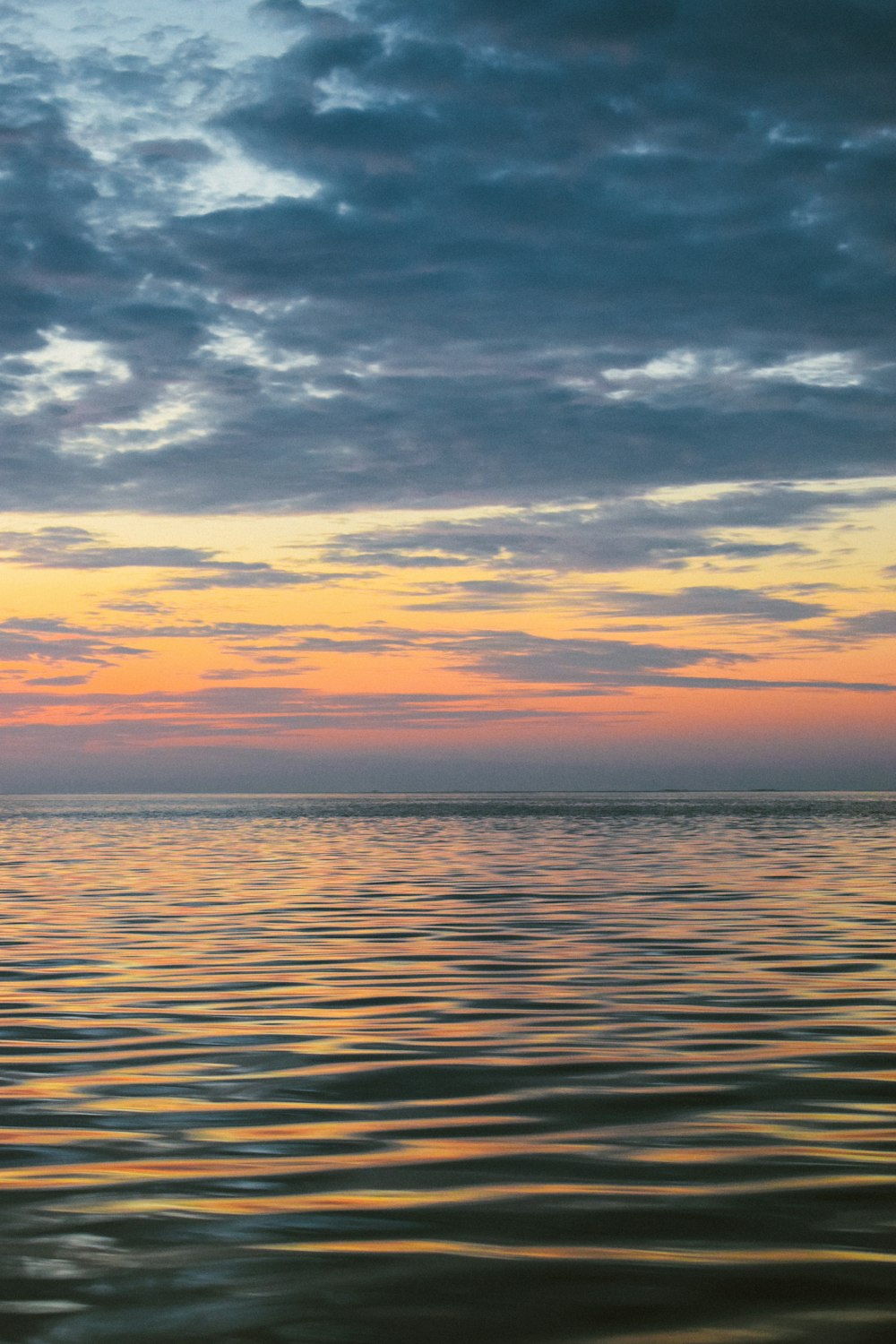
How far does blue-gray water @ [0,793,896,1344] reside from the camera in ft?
18.4

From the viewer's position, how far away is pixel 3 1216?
22.2 ft

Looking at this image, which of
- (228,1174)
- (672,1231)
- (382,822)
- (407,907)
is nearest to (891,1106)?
(672,1231)

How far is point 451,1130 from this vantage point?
8672 millimetres

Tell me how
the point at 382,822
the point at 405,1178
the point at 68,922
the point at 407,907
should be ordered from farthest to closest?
the point at 382,822 → the point at 407,907 → the point at 68,922 → the point at 405,1178

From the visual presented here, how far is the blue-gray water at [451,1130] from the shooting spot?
18.4ft

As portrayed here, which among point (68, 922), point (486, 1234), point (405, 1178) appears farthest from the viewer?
point (68, 922)

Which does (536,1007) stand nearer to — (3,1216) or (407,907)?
(3,1216)

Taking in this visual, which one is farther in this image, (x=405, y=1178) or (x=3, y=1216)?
(x=405, y=1178)

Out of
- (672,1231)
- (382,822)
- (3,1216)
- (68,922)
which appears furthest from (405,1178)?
(382,822)

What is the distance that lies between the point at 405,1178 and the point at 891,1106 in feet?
12.2

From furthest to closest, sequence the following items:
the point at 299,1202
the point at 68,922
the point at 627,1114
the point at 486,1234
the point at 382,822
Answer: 1. the point at 382,822
2. the point at 68,922
3. the point at 627,1114
4. the point at 299,1202
5. the point at 486,1234

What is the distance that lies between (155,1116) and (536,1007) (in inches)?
210

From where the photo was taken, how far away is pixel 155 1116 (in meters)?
9.03

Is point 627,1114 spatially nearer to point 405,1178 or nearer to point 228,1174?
point 405,1178
